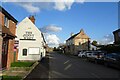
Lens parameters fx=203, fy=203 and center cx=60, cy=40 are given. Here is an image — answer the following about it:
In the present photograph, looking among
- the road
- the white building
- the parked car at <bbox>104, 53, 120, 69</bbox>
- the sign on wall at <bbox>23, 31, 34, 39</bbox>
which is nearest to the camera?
the road

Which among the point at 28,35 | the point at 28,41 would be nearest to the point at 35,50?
the point at 28,41

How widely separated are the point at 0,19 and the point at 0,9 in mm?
860

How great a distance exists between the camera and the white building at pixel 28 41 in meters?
37.5

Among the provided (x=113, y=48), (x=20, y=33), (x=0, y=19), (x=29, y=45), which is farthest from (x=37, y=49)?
(x=0, y=19)

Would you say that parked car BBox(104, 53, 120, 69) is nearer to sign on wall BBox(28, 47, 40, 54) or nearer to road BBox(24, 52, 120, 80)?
road BBox(24, 52, 120, 80)

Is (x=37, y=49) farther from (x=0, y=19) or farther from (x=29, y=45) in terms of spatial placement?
(x=0, y=19)

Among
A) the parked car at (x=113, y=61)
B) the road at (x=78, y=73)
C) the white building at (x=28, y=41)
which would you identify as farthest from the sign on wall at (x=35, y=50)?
the road at (x=78, y=73)

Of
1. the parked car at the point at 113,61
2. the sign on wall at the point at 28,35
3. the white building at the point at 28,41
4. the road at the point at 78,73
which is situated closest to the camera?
the road at the point at 78,73

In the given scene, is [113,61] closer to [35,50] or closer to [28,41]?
[35,50]

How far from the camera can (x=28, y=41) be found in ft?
125

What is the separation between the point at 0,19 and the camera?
17547mm

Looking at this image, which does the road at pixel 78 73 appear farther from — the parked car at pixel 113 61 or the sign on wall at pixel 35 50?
the sign on wall at pixel 35 50

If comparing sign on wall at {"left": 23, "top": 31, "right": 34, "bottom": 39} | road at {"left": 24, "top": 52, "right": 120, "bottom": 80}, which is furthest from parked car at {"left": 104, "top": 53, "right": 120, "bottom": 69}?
sign on wall at {"left": 23, "top": 31, "right": 34, "bottom": 39}

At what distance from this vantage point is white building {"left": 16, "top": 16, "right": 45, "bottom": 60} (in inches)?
1475
